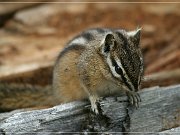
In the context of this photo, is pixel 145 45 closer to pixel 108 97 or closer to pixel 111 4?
pixel 111 4

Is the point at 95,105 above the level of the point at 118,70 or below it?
below

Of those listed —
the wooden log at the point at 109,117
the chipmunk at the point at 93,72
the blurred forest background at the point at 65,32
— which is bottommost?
the wooden log at the point at 109,117

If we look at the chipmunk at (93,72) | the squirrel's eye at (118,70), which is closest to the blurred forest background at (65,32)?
the chipmunk at (93,72)

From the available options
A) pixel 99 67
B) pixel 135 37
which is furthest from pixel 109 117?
pixel 135 37

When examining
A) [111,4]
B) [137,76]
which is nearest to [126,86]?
[137,76]

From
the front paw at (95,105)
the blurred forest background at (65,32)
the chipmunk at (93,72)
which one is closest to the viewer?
the chipmunk at (93,72)

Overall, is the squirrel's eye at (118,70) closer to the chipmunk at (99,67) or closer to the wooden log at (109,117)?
the chipmunk at (99,67)

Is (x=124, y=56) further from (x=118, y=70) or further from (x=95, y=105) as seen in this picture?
(x=95, y=105)

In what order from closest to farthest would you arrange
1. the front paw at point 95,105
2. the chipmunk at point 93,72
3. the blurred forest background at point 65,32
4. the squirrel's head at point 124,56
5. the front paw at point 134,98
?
the squirrel's head at point 124,56 < the chipmunk at point 93,72 < the front paw at point 95,105 < the front paw at point 134,98 < the blurred forest background at point 65,32
